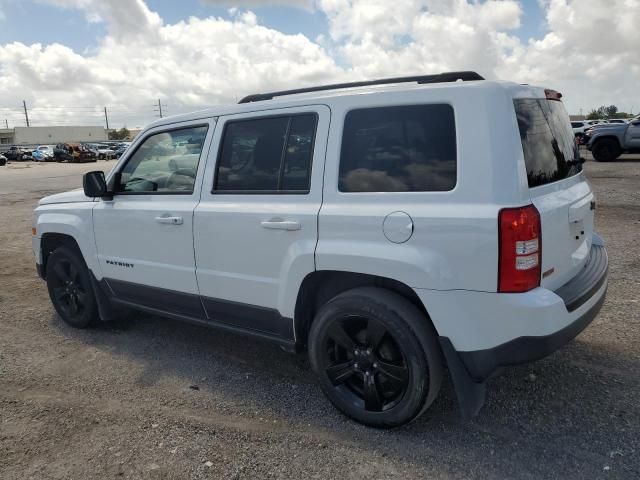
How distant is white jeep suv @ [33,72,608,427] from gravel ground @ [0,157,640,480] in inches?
10.7

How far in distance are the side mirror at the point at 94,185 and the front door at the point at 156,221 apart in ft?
0.34

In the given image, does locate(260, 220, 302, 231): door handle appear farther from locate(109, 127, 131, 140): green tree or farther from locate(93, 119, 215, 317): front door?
locate(109, 127, 131, 140): green tree

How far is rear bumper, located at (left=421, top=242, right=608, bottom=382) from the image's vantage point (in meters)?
2.48

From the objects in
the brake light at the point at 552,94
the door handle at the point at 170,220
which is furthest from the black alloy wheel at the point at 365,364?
the brake light at the point at 552,94

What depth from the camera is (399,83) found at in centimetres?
312

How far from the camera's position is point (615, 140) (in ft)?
62.7

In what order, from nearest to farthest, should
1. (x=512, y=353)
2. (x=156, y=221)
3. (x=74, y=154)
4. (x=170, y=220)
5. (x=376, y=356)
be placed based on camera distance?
(x=512, y=353), (x=376, y=356), (x=170, y=220), (x=156, y=221), (x=74, y=154)

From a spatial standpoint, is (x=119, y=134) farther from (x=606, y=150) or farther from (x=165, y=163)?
(x=165, y=163)

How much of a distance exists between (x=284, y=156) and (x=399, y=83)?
0.82 metres

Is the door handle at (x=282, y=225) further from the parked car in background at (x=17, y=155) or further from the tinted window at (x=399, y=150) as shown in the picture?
the parked car in background at (x=17, y=155)

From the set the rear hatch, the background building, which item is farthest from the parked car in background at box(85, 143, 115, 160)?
the background building

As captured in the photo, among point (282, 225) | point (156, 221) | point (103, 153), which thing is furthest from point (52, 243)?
point (103, 153)

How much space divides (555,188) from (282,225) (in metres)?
1.54

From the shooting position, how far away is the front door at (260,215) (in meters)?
3.08
